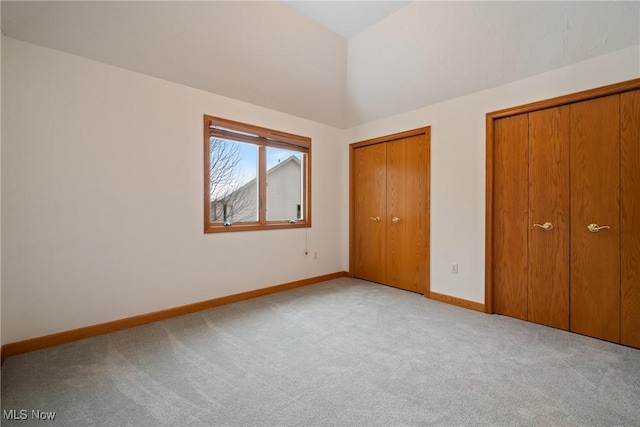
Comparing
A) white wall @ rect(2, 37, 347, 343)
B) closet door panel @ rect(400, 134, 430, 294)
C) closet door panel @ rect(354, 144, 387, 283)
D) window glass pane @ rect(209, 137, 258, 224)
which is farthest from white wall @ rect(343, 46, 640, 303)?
white wall @ rect(2, 37, 347, 343)

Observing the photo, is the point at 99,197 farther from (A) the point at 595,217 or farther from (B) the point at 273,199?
(A) the point at 595,217

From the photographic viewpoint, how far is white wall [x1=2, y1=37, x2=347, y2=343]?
6.82ft

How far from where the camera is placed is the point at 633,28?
2072 millimetres

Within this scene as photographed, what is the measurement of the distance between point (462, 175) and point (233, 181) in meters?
2.62

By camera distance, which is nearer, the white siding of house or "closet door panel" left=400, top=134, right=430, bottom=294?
"closet door panel" left=400, top=134, right=430, bottom=294

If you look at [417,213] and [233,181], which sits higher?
[233,181]

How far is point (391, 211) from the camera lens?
3906mm

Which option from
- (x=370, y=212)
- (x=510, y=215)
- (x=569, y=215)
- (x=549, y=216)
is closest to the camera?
(x=569, y=215)

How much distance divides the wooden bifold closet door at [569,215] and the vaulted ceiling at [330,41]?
1.74ft

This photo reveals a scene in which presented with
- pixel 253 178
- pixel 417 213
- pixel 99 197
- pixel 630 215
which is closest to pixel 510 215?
pixel 630 215

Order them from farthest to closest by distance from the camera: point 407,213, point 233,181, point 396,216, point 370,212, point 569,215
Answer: point 370,212 < point 396,216 < point 407,213 < point 233,181 < point 569,215

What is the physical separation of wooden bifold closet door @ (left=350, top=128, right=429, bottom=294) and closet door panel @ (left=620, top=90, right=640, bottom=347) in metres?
1.65

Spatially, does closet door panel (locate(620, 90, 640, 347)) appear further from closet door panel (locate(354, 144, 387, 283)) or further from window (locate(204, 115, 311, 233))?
window (locate(204, 115, 311, 233))

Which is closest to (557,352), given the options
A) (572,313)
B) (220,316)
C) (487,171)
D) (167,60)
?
(572,313)
